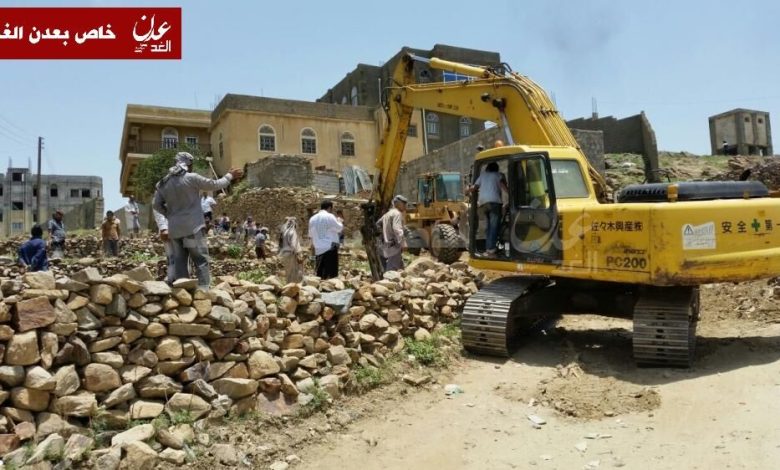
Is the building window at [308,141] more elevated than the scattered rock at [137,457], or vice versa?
the building window at [308,141]

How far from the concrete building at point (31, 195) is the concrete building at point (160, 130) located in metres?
23.3

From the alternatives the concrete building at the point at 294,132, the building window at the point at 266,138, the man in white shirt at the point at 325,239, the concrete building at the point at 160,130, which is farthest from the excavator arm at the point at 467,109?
the concrete building at the point at 160,130

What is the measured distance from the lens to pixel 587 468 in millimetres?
4230

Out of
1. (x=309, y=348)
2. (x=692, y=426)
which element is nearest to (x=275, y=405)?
(x=309, y=348)

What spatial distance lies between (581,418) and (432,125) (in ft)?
112

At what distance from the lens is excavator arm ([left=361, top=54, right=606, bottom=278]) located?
7.93 m

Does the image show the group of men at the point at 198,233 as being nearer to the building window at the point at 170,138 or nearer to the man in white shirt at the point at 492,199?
the man in white shirt at the point at 492,199

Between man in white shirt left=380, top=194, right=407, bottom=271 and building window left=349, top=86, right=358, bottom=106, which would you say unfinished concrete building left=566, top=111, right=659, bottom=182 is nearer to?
man in white shirt left=380, top=194, right=407, bottom=271

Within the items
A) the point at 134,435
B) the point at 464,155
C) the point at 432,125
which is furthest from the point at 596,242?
the point at 432,125

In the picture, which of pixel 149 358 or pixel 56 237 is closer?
pixel 149 358

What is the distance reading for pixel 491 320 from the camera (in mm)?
6570

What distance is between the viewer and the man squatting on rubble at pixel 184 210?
5.43 metres

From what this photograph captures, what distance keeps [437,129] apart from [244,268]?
25.6 meters

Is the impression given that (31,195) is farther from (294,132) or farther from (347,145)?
(347,145)
